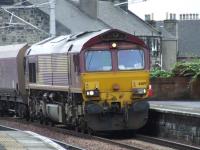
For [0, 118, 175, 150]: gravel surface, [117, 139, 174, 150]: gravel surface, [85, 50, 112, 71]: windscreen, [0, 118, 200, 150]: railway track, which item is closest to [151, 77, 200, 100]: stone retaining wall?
[0, 118, 200, 150]: railway track

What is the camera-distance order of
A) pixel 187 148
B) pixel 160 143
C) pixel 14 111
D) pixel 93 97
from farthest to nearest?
1. pixel 14 111
2. pixel 93 97
3. pixel 160 143
4. pixel 187 148

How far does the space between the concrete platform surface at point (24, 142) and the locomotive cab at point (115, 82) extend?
222 centimetres

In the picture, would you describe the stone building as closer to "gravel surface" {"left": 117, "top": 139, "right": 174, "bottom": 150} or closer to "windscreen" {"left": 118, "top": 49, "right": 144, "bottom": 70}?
"windscreen" {"left": 118, "top": 49, "right": 144, "bottom": 70}

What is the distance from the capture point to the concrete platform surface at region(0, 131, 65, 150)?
1587 cm

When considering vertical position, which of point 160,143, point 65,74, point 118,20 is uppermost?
point 118,20

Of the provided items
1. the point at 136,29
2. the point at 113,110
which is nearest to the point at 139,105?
the point at 113,110

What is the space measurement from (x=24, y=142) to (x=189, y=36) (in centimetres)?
6638

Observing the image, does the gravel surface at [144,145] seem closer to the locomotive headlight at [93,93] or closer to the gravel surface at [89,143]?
the gravel surface at [89,143]

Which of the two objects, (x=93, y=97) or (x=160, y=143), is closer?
(x=160, y=143)

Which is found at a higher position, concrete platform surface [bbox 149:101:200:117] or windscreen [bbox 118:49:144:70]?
windscreen [bbox 118:49:144:70]

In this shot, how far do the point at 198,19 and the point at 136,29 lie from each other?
20.0 meters

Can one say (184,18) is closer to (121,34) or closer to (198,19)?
(198,19)

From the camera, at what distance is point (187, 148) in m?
17.0

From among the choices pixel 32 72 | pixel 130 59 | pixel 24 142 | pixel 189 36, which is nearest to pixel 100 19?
pixel 189 36
